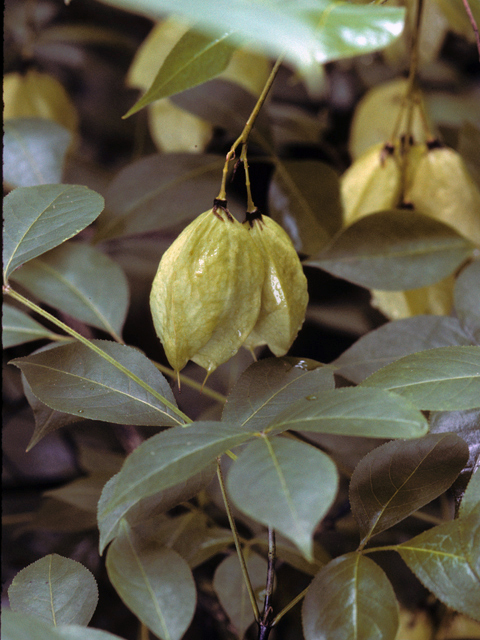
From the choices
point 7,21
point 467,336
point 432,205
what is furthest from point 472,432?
point 7,21

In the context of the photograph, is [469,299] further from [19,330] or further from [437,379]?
[19,330]

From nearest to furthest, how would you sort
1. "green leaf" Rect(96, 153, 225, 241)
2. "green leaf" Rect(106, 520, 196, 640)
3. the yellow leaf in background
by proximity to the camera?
"green leaf" Rect(106, 520, 196, 640), "green leaf" Rect(96, 153, 225, 241), the yellow leaf in background

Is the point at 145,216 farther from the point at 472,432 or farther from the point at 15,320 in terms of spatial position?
the point at 472,432

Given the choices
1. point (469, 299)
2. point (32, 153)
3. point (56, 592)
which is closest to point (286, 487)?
point (56, 592)

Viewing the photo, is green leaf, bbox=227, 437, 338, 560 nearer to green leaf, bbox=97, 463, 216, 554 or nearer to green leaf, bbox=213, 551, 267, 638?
green leaf, bbox=97, 463, 216, 554

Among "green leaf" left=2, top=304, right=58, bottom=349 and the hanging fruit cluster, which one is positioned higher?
the hanging fruit cluster

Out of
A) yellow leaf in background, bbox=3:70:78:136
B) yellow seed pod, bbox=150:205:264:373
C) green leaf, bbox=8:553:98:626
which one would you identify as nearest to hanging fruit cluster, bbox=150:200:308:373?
yellow seed pod, bbox=150:205:264:373
